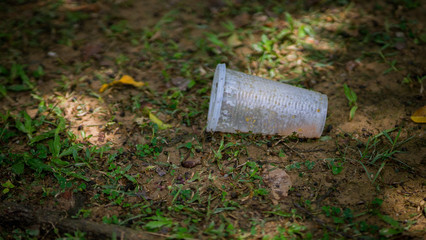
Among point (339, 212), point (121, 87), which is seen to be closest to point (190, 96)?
point (121, 87)

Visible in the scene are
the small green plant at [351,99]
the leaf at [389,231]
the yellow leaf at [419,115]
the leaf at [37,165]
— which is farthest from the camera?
the small green plant at [351,99]

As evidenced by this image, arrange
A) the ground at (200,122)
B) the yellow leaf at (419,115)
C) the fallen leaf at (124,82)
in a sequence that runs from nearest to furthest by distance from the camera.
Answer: the ground at (200,122) < the yellow leaf at (419,115) < the fallen leaf at (124,82)

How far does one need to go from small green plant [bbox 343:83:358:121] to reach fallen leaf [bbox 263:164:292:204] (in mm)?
980

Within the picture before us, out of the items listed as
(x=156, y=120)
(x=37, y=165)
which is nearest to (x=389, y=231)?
(x=156, y=120)

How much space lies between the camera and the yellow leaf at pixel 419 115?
301 cm

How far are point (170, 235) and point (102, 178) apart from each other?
815 mm

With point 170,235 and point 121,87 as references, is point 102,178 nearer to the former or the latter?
point 170,235

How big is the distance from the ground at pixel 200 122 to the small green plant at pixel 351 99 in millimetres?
14

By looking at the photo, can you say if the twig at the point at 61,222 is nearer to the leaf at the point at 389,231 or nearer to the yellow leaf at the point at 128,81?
the leaf at the point at 389,231

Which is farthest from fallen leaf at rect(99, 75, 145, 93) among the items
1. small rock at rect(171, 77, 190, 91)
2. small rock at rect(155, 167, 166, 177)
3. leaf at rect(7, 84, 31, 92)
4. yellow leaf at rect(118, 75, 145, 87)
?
small rock at rect(155, 167, 166, 177)

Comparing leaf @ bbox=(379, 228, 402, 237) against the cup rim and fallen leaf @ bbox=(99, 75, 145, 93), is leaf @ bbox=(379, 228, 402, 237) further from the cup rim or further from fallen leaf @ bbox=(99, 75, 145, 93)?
fallen leaf @ bbox=(99, 75, 145, 93)

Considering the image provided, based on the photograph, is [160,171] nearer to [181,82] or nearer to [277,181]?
[277,181]

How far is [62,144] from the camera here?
2.92 m

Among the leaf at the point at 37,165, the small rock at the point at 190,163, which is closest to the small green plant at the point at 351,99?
the small rock at the point at 190,163
